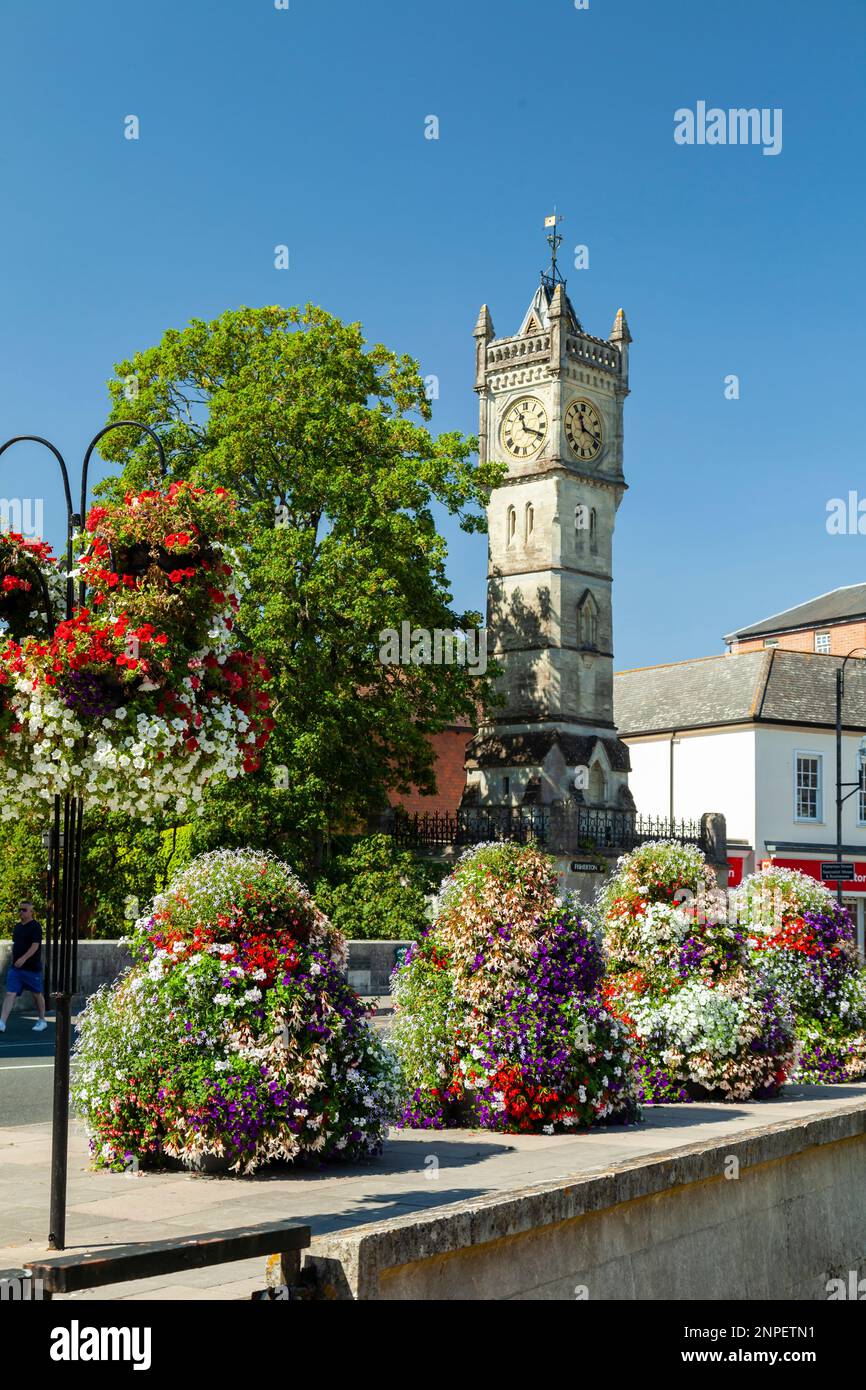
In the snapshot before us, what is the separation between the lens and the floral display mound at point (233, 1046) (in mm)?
9812

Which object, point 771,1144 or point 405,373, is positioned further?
point 405,373

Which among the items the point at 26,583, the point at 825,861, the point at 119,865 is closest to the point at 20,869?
the point at 119,865

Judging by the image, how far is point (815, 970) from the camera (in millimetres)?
16156

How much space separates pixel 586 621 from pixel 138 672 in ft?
144

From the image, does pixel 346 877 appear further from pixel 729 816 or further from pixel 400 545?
pixel 729 816

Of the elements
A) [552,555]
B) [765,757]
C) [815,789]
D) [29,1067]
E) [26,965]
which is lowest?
[29,1067]

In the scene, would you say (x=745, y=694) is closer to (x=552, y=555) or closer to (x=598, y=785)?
(x=598, y=785)

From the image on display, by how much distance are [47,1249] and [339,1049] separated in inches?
117

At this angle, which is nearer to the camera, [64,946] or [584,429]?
[64,946]

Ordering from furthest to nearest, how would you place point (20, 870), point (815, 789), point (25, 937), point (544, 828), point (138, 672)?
point (815, 789), point (544, 828), point (20, 870), point (25, 937), point (138, 672)

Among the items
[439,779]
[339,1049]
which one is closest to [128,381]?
[439,779]

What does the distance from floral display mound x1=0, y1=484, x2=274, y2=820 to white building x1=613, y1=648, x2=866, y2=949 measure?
4266 centimetres

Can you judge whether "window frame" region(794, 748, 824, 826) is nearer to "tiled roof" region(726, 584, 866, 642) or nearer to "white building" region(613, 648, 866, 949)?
"white building" region(613, 648, 866, 949)
